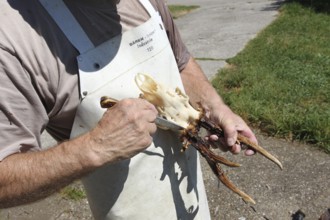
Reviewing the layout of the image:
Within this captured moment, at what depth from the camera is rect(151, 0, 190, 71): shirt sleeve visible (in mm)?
1931

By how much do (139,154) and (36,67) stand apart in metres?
0.54

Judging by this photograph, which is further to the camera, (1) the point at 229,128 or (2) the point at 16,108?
(1) the point at 229,128

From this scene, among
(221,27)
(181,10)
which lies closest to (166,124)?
(221,27)

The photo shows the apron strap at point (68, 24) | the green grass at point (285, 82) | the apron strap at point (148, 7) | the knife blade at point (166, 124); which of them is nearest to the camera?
the apron strap at point (68, 24)

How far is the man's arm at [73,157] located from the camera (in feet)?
4.44

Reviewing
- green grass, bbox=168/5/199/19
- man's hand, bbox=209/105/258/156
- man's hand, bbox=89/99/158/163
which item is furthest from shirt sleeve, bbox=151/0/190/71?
green grass, bbox=168/5/199/19

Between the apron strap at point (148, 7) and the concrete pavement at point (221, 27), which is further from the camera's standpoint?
the concrete pavement at point (221, 27)

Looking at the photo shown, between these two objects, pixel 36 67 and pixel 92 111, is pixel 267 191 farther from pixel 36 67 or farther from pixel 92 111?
pixel 36 67

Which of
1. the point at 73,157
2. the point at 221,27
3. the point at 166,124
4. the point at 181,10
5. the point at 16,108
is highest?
the point at 16,108

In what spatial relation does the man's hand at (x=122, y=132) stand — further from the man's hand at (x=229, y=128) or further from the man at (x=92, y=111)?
the man's hand at (x=229, y=128)

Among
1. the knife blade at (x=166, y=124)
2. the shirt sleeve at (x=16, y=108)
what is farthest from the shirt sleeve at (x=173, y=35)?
the shirt sleeve at (x=16, y=108)

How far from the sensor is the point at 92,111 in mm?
1570

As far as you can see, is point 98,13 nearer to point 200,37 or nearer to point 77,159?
point 77,159

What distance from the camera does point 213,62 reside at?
20.7 ft
